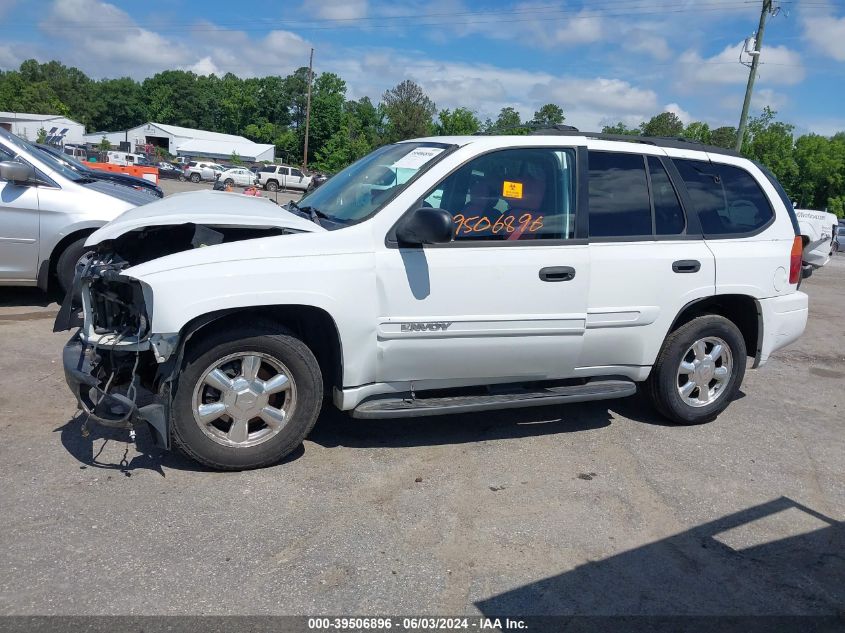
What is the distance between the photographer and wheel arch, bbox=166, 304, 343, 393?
3.73 meters

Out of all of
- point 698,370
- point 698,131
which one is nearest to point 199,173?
point 698,131

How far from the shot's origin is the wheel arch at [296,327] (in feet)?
12.2

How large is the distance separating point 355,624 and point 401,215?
222 cm

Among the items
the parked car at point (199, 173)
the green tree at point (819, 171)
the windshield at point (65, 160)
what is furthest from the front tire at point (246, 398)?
the green tree at point (819, 171)

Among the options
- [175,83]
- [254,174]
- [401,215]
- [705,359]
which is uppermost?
[175,83]

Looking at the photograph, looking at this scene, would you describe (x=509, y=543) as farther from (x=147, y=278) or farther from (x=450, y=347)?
(x=147, y=278)

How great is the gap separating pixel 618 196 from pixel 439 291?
1.53 metres

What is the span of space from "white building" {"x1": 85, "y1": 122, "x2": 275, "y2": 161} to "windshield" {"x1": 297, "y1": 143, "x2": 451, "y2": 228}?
251 ft

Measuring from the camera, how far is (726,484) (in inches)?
172

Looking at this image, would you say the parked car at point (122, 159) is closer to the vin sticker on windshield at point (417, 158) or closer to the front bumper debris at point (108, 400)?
the vin sticker on windshield at point (417, 158)

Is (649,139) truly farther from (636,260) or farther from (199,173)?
(199,173)

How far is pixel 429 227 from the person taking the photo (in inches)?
154

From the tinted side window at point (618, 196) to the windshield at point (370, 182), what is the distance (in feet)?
3.46

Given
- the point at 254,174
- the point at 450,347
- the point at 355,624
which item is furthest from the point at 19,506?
the point at 254,174
